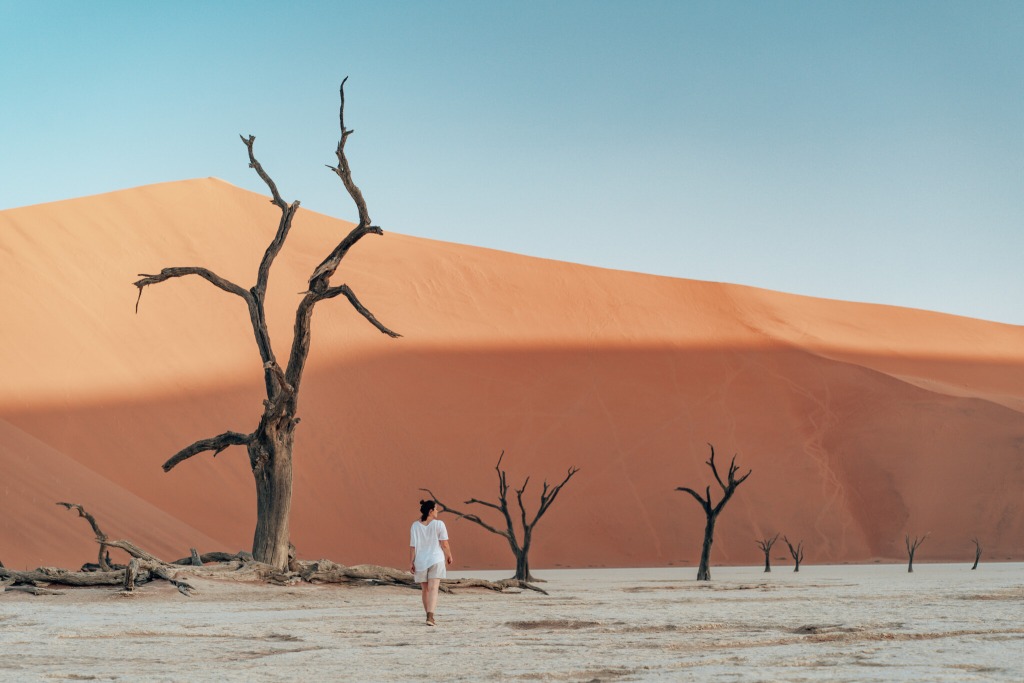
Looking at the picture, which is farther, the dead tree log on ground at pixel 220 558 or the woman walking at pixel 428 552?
the dead tree log on ground at pixel 220 558

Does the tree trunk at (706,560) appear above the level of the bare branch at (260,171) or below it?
below

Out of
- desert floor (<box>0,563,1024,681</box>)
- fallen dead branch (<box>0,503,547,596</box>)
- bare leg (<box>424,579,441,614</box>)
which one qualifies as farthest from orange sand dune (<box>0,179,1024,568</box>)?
bare leg (<box>424,579,441,614</box>)

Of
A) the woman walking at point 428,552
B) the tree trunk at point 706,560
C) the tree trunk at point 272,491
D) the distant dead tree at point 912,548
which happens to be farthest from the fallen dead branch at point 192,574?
the distant dead tree at point 912,548

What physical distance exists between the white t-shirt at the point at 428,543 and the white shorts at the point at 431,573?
3 centimetres

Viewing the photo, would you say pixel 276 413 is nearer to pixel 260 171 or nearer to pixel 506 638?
pixel 260 171

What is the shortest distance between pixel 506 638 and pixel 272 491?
970 centimetres

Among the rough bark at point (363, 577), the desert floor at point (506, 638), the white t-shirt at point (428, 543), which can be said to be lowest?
the desert floor at point (506, 638)

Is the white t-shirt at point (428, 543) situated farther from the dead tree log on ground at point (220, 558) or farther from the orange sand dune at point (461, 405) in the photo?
the orange sand dune at point (461, 405)

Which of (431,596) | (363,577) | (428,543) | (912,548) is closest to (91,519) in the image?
(363,577)

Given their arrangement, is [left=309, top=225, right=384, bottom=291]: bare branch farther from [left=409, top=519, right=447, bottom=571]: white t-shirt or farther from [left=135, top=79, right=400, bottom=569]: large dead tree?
[left=409, top=519, right=447, bottom=571]: white t-shirt

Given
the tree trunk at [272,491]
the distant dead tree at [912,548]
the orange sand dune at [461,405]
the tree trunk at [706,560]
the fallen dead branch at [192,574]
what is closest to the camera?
the fallen dead branch at [192,574]

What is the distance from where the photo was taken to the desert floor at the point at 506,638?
25.6ft

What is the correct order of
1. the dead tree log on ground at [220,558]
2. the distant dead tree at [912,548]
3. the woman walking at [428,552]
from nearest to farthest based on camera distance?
1. the woman walking at [428,552]
2. the dead tree log on ground at [220,558]
3. the distant dead tree at [912,548]

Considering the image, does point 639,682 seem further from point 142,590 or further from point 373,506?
point 373,506
